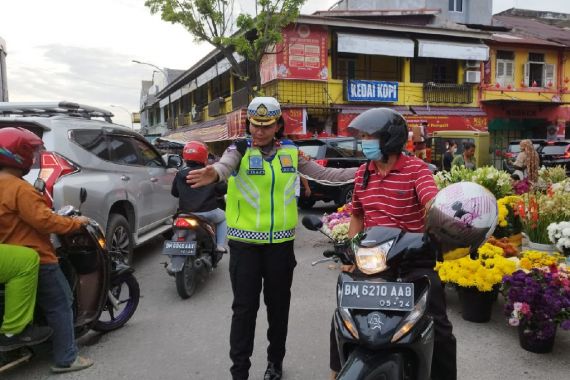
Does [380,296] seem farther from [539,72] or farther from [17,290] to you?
[539,72]

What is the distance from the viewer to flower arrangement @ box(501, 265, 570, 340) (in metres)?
3.55

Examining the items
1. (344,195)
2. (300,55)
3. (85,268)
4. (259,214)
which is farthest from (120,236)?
(300,55)

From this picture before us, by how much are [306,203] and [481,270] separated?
25.3 feet

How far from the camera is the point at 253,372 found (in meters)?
3.48

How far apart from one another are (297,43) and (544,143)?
987cm

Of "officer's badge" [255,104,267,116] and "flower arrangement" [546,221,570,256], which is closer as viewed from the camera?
"officer's badge" [255,104,267,116]

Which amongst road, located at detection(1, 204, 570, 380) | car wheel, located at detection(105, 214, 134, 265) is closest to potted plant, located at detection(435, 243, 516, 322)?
road, located at detection(1, 204, 570, 380)

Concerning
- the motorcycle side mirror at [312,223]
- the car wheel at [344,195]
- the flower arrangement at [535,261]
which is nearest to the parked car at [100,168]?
the motorcycle side mirror at [312,223]

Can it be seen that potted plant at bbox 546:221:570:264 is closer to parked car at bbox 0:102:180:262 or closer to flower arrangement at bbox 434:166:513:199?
flower arrangement at bbox 434:166:513:199

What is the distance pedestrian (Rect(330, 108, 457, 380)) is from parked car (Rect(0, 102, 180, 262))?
112 inches

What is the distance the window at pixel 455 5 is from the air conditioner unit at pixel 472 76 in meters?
5.65

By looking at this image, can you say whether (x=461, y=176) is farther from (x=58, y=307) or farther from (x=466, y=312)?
(x=58, y=307)

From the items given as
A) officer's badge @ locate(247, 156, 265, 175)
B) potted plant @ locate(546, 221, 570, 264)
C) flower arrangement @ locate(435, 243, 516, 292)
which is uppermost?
officer's badge @ locate(247, 156, 265, 175)

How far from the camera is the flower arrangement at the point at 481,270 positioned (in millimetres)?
4148
